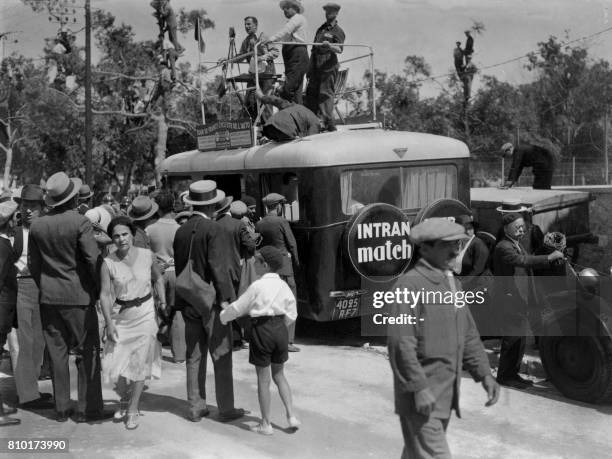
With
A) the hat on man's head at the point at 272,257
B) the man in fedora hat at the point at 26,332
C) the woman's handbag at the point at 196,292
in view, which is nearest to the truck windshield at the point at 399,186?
the woman's handbag at the point at 196,292

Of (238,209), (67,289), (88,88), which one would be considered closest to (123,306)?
(67,289)

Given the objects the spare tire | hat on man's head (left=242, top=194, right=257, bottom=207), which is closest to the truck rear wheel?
the spare tire

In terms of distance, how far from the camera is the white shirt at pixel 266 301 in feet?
17.8

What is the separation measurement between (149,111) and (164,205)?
17448 mm

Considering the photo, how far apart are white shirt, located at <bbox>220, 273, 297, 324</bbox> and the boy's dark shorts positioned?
57 millimetres

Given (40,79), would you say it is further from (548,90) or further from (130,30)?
(548,90)

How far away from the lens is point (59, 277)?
18.9 feet

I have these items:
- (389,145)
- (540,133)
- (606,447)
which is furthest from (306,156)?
(540,133)

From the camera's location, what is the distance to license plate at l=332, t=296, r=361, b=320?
26.9 ft

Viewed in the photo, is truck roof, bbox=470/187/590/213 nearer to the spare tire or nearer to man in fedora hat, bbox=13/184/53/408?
the spare tire

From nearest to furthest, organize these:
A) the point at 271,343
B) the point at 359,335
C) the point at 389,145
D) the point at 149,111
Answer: the point at 271,343
the point at 389,145
the point at 359,335
the point at 149,111

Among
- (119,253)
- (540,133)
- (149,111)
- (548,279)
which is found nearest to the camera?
(119,253)

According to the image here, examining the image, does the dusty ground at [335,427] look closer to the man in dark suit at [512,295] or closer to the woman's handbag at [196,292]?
the man in dark suit at [512,295]

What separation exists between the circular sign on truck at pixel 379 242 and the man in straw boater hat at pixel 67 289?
2.99m
